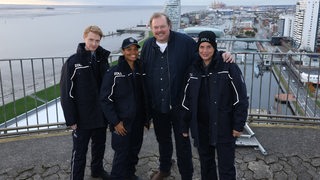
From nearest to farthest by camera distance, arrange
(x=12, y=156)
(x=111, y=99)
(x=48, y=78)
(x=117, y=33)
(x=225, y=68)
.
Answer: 1. (x=225, y=68)
2. (x=111, y=99)
3. (x=12, y=156)
4. (x=48, y=78)
5. (x=117, y=33)

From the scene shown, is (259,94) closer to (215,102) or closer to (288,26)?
(215,102)

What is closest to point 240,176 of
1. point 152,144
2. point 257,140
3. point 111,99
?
point 257,140

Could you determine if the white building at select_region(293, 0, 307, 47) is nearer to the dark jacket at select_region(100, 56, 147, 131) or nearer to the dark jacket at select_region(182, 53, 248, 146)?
the dark jacket at select_region(182, 53, 248, 146)

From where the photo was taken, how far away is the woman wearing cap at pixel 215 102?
9.48 ft

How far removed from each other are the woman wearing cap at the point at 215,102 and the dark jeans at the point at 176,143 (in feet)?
0.80

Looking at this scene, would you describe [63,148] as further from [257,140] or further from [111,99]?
[257,140]

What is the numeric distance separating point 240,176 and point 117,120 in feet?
5.38

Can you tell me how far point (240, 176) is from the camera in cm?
369

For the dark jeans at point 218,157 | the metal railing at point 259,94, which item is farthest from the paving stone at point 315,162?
the dark jeans at point 218,157

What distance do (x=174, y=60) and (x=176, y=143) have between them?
0.90m

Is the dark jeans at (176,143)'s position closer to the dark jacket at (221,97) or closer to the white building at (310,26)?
the dark jacket at (221,97)

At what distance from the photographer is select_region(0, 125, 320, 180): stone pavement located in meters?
3.77

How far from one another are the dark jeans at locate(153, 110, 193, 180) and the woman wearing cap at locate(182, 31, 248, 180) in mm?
245

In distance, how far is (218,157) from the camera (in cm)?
309
